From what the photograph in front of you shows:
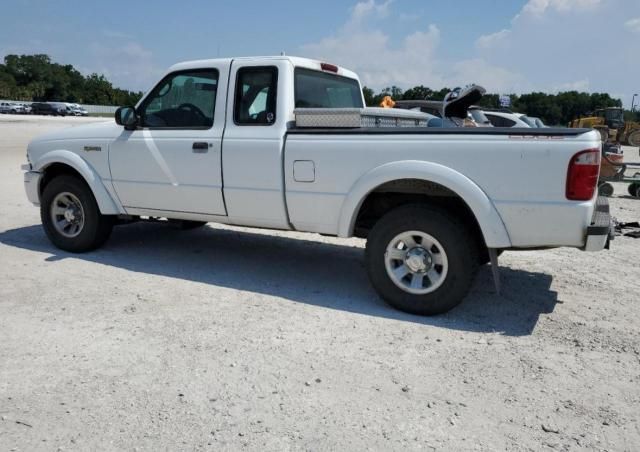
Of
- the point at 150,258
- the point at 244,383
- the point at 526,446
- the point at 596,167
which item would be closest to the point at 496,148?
the point at 596,167

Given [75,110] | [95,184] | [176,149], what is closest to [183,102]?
[176,149]

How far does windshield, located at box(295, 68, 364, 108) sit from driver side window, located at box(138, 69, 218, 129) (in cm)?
82

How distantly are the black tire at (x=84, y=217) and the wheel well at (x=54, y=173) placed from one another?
2.4 inches

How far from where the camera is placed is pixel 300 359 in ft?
11.8

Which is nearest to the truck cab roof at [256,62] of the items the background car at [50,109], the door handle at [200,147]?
the door handle at [200,147]

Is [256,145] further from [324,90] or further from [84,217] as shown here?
[84,217]

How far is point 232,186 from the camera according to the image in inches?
199

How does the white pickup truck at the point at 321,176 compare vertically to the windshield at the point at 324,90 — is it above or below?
below

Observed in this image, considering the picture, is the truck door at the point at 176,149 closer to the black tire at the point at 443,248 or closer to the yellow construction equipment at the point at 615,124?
the black tire at the point at 443,248

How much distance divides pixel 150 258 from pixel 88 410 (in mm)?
3247

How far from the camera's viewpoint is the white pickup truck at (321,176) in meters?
3.93

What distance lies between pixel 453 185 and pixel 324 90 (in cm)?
204

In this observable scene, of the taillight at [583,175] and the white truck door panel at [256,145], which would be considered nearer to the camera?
the taillight at [583,175]

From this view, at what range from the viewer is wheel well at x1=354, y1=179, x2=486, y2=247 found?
14.3 feet
